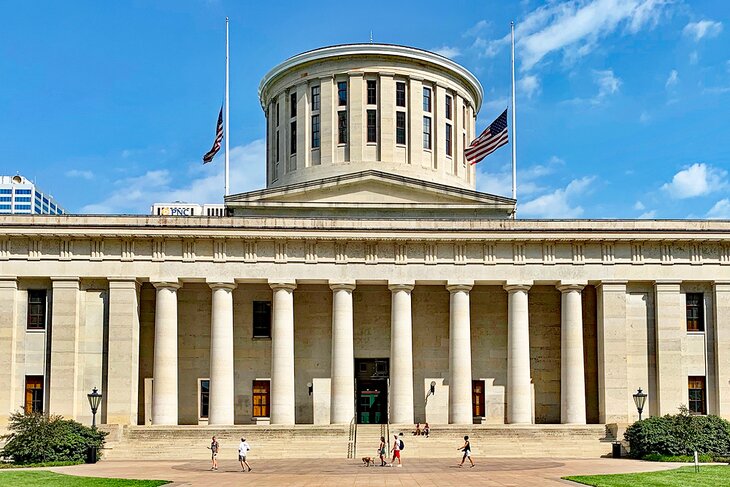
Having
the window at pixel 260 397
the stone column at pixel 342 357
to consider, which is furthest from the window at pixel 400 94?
the window at pixel 260 397

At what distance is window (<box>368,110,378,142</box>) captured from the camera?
60100 mm

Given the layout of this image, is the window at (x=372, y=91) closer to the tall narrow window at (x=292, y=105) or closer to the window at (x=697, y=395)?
the tall narrow window at (x=292, y=105)

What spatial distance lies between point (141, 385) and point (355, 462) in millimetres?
16254

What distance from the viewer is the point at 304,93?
61781mm

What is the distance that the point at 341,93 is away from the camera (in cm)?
6106

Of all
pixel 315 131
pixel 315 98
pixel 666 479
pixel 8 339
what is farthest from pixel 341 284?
pixel 666 479

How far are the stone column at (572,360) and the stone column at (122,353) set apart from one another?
76.1 ft

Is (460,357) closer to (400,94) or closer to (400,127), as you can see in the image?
(400,127)

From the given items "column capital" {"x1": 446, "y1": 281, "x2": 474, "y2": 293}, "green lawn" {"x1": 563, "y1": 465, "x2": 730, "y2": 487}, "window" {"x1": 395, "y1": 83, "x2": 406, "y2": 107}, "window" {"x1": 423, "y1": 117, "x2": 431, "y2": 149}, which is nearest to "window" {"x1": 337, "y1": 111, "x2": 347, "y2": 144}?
"window" {"x1": 395, "y1": 83, "x2": 406, "y2": 107}

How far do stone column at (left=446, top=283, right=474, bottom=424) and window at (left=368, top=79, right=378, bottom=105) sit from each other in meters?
15.7

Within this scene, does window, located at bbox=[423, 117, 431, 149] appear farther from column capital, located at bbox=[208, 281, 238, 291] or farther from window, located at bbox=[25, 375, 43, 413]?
window, located at bbox=[25, 375, 43, 413]

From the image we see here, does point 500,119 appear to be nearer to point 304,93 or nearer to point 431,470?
point 304,93

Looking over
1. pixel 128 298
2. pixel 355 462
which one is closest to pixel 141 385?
pixel 128 298

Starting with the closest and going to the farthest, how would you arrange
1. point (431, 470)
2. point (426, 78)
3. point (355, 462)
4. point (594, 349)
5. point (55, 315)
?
point (431, 470) → point (355, 462) → point (55, 315) → point (594, 349) → point (426, 78)
